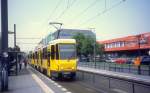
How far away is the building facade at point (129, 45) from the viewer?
276 feet

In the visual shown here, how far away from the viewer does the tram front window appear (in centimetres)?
2814

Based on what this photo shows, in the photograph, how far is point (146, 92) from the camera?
632 inches

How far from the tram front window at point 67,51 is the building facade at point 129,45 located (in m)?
51.2

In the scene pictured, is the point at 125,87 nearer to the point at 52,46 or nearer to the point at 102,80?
the point at 102,80

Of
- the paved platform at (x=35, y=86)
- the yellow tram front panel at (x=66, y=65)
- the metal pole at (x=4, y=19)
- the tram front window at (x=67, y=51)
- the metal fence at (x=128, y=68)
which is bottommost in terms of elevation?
the paved platform at (x=35, y=86)

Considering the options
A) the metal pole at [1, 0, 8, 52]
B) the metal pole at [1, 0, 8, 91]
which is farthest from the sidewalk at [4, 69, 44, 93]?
the metal pole at [1, 0, 8, 52]

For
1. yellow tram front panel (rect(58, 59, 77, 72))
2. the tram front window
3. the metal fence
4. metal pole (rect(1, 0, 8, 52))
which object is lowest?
the metal fence

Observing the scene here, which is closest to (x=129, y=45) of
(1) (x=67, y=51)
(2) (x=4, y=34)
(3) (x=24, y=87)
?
(1) (x=67, y=51)

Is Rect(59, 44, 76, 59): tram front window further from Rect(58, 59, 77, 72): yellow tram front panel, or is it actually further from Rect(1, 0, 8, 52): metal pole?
Rect(1, 0, 8, 52): metal pole

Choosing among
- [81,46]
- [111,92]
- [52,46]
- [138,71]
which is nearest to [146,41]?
[81,46]

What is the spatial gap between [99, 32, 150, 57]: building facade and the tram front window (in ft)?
168

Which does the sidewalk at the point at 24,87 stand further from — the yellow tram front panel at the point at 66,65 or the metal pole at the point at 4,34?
the yellow tram front panel at the point at 66,65

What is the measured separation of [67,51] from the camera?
92.9 ft

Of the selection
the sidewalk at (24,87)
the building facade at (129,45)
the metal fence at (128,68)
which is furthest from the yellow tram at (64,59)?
the building facade at (129,45)
